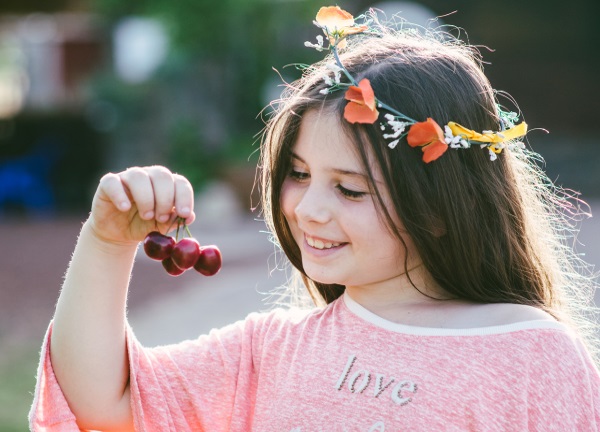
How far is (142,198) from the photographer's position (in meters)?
1.81

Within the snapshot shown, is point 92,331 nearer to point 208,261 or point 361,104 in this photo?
point 208,261

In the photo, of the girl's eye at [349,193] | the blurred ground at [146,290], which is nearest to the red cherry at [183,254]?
the girl's eye at [349,193]

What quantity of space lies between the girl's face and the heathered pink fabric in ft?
0.41

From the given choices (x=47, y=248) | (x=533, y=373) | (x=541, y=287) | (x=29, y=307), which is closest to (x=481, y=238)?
(x=541, y=287)

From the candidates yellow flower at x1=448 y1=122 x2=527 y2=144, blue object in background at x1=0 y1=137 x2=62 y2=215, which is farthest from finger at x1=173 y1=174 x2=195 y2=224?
blue object in background at x1=0 y1=137 x2=62 y2=215

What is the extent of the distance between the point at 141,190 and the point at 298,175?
345mm

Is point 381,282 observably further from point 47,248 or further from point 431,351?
point 47,248

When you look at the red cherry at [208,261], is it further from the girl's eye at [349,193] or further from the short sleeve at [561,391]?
the short sleeve at [561,391]

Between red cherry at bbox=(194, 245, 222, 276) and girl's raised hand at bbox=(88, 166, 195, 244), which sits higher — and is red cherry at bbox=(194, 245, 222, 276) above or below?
below

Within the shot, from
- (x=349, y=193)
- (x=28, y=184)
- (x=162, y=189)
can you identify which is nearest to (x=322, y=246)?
(x=349, y=193)

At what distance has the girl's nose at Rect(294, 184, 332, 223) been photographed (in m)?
1.84

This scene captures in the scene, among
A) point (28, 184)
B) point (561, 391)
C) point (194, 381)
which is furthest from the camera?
point (28, 184)

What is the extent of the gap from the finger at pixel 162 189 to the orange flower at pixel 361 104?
0.37m

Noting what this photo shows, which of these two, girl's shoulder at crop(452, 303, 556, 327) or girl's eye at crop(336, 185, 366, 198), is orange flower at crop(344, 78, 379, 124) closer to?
girl's eye at crop(336, 185, 366, 198)
